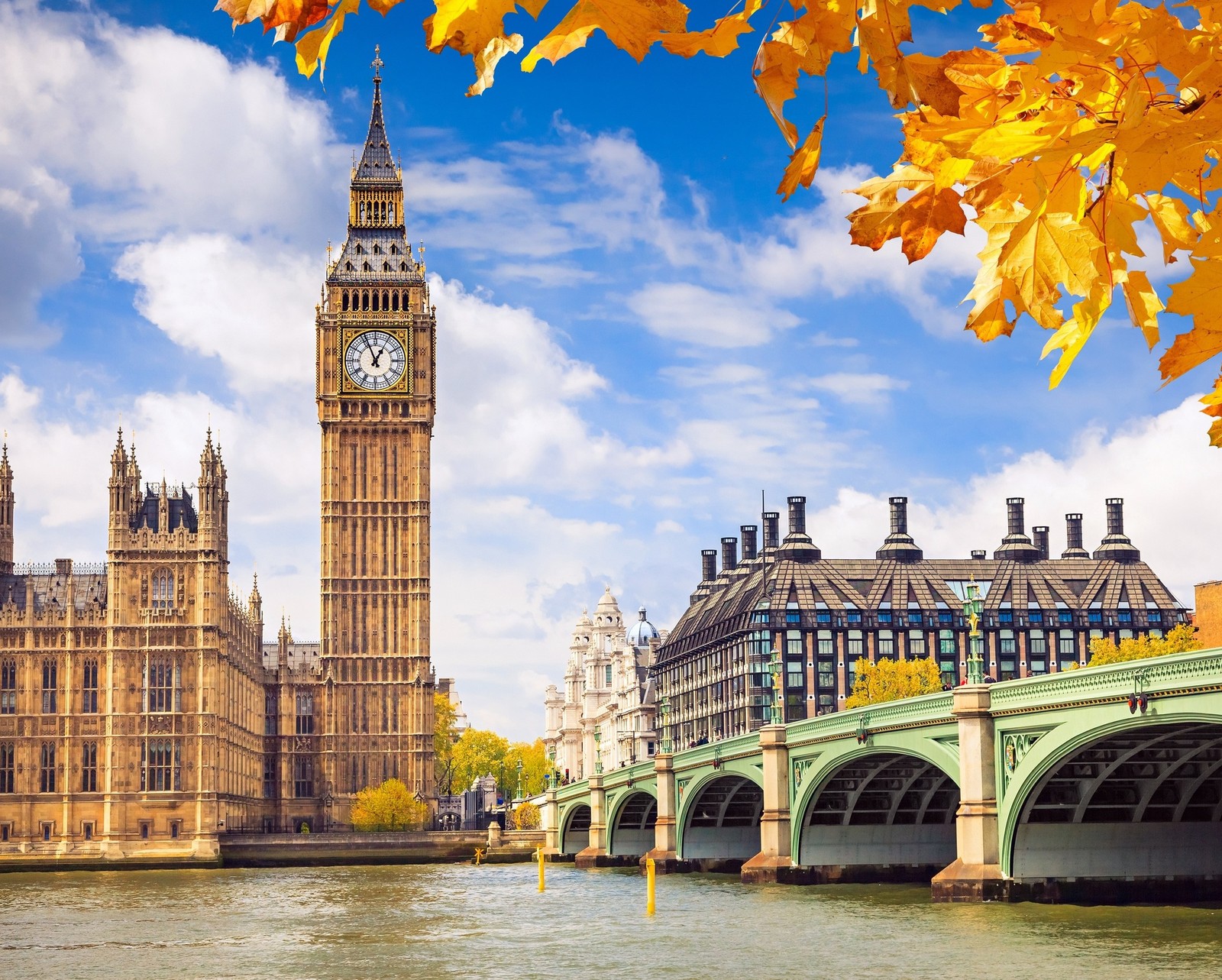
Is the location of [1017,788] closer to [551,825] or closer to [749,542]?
[551,825]

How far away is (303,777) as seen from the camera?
12962 cm

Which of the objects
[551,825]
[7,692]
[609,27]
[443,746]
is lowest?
[551,825]

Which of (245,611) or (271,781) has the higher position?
(245,611)

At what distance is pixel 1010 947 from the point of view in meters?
38.2

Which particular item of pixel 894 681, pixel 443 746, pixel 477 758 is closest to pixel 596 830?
pixel 894 681

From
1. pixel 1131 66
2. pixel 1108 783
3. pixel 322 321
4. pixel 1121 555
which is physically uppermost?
pixel 322 321

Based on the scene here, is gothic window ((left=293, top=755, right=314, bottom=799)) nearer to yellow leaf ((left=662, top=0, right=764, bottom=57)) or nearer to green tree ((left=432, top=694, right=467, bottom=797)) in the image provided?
green tree ((left=432, top=694, right=467, bottom=797))

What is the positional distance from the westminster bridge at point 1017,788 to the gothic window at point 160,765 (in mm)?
49240

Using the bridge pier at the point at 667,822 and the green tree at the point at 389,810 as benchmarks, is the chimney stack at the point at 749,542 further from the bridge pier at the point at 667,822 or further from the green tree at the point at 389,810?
the bridge pier at the point at 667,822

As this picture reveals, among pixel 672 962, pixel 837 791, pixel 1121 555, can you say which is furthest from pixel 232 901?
pixel 1121 555

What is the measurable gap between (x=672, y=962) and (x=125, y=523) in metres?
78.1

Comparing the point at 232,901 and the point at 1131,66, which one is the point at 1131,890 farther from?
the point at 1131,66

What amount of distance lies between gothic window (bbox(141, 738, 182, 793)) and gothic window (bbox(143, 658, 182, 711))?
2071mm

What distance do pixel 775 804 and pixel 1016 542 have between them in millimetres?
77480
